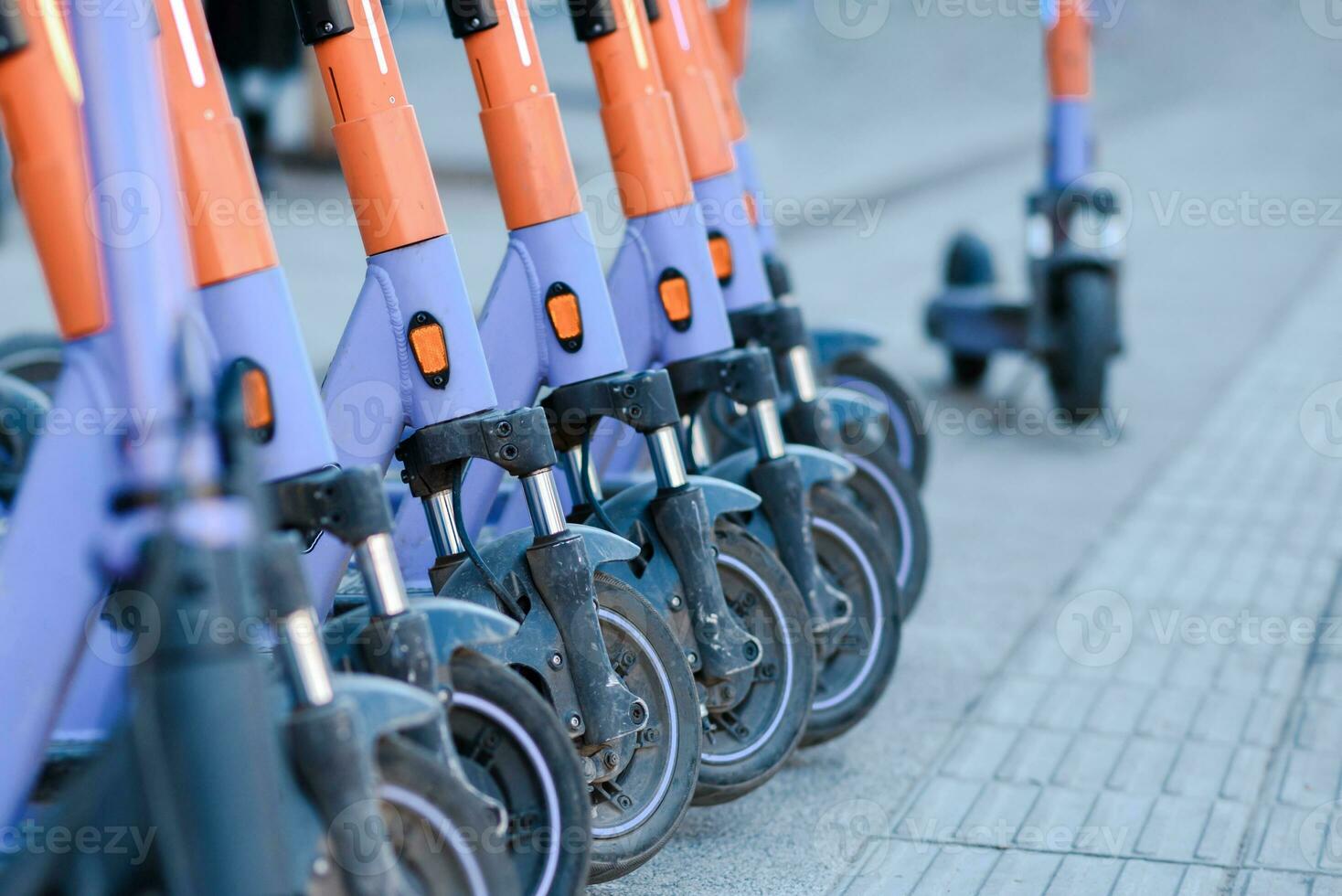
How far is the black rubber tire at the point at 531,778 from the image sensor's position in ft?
8.19

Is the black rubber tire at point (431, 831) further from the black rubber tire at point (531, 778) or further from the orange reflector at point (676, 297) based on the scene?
the orange reflector at point (676, 297)

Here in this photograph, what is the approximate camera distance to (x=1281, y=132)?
15.7 m

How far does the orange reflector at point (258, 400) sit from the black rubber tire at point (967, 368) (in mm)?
5314

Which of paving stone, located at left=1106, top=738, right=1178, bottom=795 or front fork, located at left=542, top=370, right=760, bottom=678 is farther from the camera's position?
paving stone, located at left=1106, top=738, right=1178, bottom=795

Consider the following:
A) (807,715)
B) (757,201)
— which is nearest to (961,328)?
(757,201)

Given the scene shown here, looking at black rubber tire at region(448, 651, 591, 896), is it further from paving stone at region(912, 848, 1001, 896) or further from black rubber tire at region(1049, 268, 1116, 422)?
black rubber tire at region(1049, 268, 1116, 422)

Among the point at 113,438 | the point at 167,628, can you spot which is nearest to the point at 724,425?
the point at 113,438

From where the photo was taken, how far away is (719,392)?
142 inches

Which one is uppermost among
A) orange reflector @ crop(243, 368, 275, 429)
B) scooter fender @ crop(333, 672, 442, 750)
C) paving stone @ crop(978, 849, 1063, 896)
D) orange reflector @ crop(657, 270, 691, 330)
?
orange reflector @ crop(243, 368, 275, 429)

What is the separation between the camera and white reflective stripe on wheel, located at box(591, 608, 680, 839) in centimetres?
296

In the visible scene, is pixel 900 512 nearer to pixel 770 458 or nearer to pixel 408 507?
pixel 770 458

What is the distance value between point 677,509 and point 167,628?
147 cm

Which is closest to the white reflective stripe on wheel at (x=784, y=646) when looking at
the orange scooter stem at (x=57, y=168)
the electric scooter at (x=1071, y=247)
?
the orange scooter stem at (x=57, y=168)

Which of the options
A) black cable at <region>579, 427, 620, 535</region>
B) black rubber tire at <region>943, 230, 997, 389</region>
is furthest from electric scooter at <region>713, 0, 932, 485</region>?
black rubber tire at <region>943, 230, 997, 389</region>
